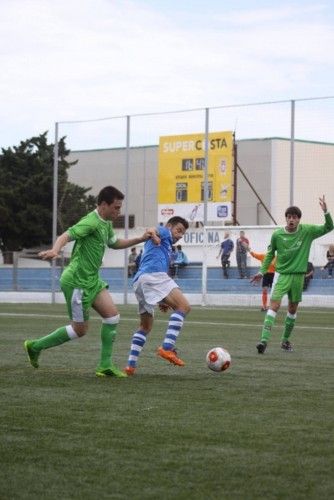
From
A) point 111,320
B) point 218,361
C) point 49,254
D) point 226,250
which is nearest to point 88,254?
point 111,320

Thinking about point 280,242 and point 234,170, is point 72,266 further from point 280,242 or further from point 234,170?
point 234,170

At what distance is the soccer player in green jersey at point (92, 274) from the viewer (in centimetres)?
1176

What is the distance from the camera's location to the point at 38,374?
12.2 m

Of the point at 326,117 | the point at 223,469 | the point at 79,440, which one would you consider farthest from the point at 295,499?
the point at 326,117

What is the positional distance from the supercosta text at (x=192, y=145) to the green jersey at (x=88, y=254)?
24343mm

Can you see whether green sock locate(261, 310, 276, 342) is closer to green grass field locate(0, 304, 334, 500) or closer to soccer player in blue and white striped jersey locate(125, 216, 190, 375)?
green grass field locate(0, 304, 334, 500)

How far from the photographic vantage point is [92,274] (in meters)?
11.9

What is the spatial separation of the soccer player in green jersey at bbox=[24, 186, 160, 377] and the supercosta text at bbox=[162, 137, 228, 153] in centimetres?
2425

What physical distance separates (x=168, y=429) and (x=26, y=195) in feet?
179

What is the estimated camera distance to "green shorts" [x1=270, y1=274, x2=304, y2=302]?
1645 centimetres

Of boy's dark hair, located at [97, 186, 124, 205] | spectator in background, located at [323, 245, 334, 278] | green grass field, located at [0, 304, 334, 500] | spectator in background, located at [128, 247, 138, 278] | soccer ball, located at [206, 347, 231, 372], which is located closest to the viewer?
green grass field, located at [0, 304, 334, 500]

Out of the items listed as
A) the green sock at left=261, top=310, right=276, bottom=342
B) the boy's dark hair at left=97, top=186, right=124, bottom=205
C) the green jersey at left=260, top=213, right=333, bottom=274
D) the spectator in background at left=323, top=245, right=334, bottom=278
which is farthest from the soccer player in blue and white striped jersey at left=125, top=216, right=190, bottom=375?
the spectator in background at left=323, top=245, right=334, bottom=278

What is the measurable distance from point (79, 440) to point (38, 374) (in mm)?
4664

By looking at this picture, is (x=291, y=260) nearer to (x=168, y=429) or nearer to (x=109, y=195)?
(x=109, y=195)
